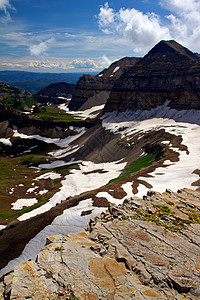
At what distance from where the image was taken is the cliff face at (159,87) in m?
111

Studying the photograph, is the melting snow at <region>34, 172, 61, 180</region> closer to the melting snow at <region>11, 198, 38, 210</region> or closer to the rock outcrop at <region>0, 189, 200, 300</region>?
the melting snow at <region>11, 198, 38, 210</region>

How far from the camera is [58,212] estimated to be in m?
31.5

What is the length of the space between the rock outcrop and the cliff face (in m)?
102

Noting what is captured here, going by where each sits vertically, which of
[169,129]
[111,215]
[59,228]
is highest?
[169,129]

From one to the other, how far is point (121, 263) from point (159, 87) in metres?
129

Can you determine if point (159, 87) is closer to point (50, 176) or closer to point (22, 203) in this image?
point (50, 176)

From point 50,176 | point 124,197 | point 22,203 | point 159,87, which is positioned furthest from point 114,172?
point 159,87

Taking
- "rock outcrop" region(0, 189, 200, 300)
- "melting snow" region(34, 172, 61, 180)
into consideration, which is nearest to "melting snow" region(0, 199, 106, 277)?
"rock outcrop" region(0, 189, 200, 300)

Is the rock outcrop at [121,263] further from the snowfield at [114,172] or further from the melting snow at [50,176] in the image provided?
the melting snow at [50,176]

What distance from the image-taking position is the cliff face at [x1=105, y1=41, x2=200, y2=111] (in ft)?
363

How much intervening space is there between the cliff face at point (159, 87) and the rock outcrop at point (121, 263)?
10194 cm

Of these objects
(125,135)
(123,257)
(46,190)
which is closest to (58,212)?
(123,257)

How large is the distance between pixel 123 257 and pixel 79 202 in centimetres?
2205

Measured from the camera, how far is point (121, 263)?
12.7m
